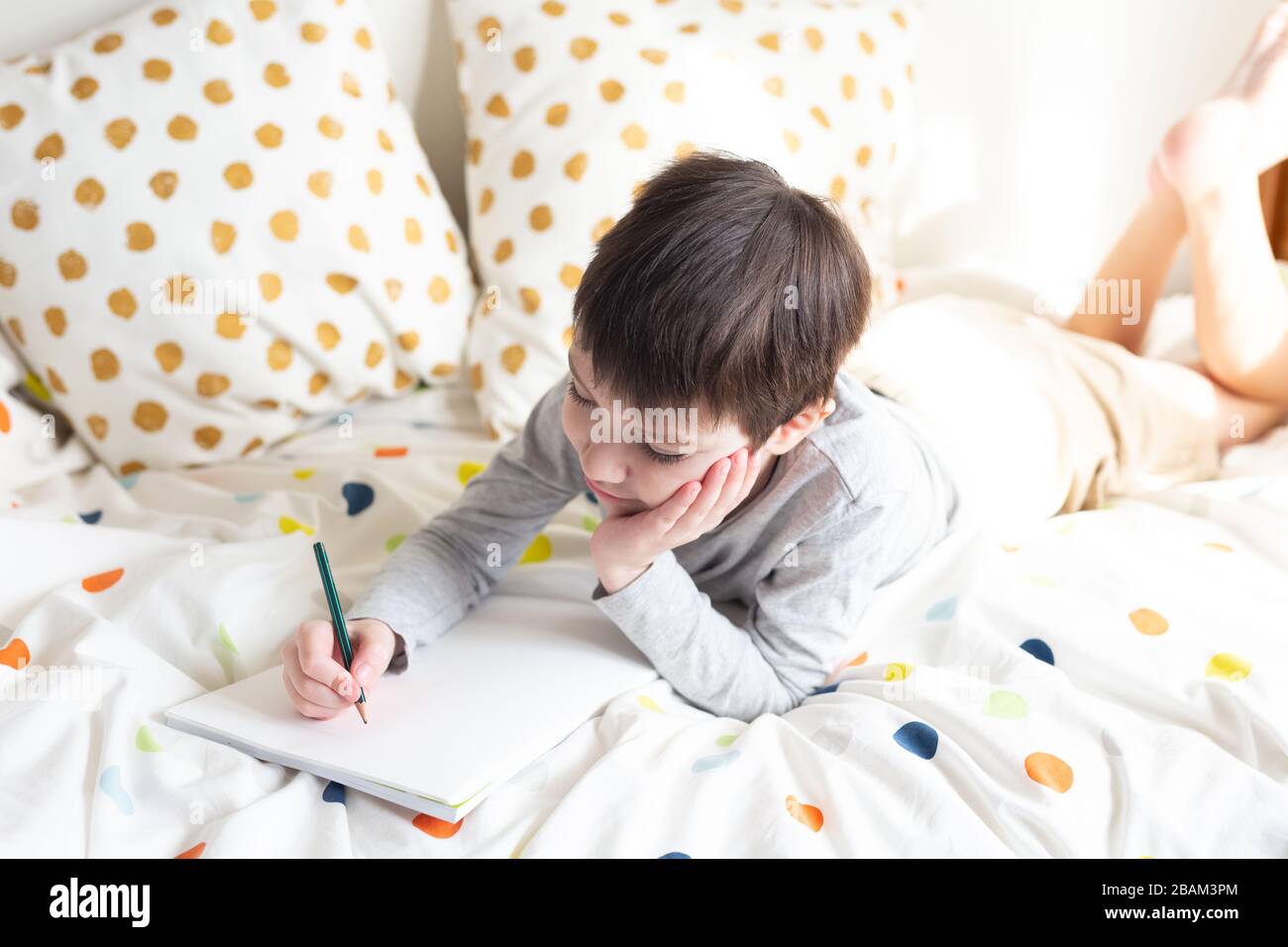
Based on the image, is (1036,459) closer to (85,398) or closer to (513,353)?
(513,353)

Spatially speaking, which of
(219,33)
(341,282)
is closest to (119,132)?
(219,33)

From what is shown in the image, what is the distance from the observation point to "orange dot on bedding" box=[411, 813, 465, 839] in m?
0.71

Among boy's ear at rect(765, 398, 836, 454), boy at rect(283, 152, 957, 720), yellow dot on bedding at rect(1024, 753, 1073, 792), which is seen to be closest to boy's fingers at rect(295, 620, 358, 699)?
boy at rect(283, 152, 957, 720)

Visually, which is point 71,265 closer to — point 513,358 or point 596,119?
point 513,358

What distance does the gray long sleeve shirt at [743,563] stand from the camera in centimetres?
86

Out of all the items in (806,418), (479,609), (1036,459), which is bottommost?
(479,609)

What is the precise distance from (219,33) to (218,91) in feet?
0.25

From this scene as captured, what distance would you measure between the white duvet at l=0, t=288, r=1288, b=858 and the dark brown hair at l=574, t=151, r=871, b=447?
0.78 ft

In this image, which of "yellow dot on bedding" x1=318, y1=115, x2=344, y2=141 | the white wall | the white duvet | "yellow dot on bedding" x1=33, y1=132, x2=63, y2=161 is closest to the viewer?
the white duvet

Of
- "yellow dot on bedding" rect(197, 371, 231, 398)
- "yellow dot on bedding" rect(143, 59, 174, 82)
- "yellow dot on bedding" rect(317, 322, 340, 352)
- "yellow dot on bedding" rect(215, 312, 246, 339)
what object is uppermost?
"yellow dot on bedding" rect(143, 59, 174, 82)

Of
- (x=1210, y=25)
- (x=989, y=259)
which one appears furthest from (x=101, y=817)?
(x=1210, y=25)

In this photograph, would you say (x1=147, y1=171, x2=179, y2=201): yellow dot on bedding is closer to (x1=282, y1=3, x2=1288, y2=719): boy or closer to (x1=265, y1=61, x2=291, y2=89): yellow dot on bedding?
(x1=265, y1=61, x2=291, y2=89): yellow dot on bedding

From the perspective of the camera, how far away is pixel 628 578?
842mm
